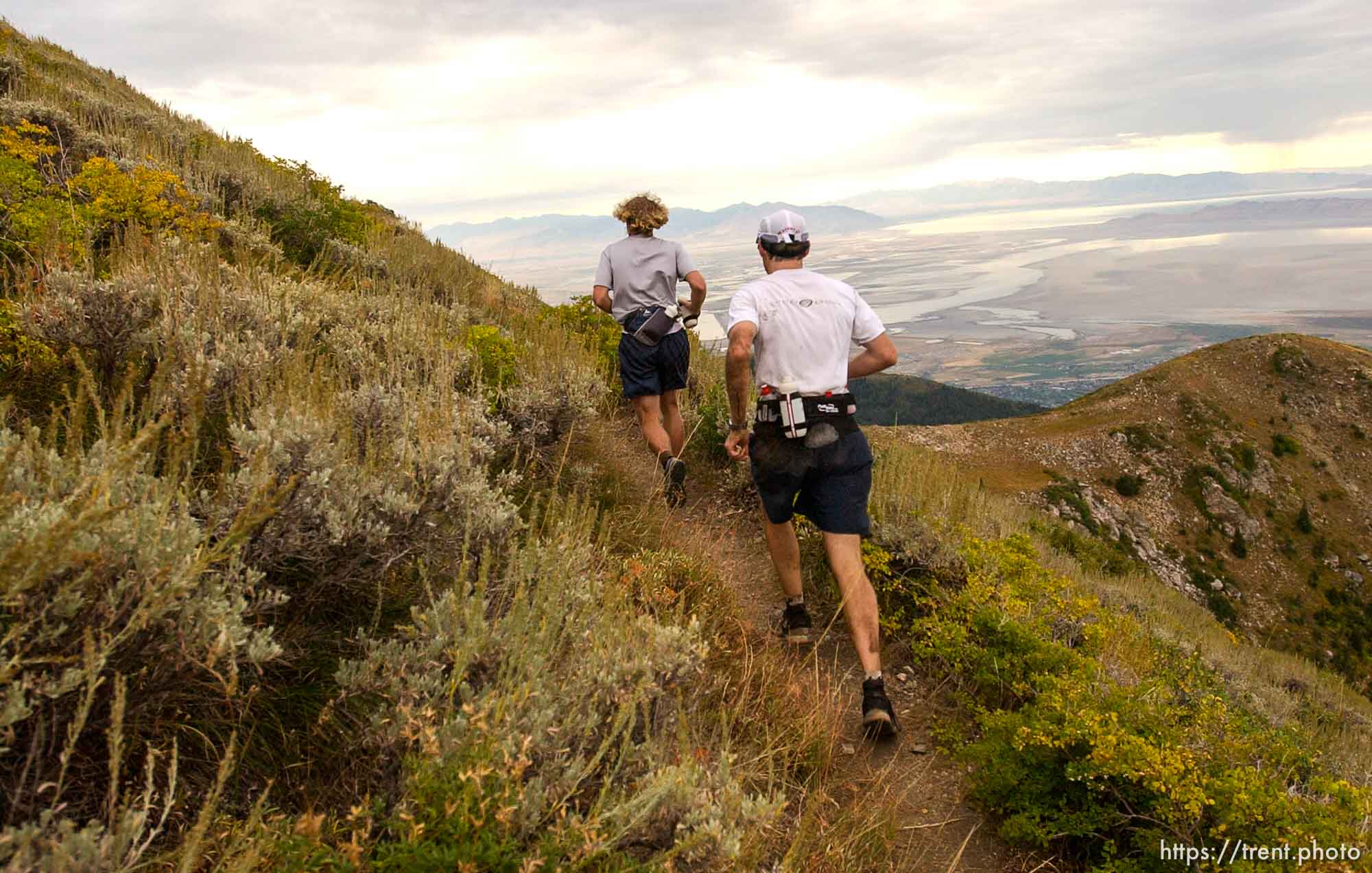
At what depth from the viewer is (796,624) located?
14.4 ft

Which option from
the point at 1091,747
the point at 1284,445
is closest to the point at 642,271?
the point at 1091,747

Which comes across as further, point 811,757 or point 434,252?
point 434,252

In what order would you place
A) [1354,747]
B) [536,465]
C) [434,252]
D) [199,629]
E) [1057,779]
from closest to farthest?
[199,629]
[1057,779]
[536,465]
[1354,747]
[434,252]

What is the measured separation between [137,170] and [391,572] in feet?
15.6

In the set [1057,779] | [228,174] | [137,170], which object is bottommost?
[1057,779]

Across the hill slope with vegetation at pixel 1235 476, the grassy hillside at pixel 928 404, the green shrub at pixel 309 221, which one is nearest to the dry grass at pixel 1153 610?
the green shrub at pixel 309 221

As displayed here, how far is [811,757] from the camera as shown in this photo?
3174mm

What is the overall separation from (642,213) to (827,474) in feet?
9.06

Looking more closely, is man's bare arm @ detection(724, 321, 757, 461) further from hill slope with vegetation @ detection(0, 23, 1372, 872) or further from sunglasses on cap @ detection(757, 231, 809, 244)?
hill slope with vegetation @ detection(0, 23, 1372, 872)

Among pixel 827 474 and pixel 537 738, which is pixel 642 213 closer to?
pixel 827 474

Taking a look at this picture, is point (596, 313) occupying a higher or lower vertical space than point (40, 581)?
higher

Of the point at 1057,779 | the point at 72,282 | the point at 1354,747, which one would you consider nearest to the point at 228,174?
the point at 72,282

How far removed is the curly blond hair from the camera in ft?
18.3

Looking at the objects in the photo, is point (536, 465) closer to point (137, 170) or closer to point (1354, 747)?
point (137, 170)
